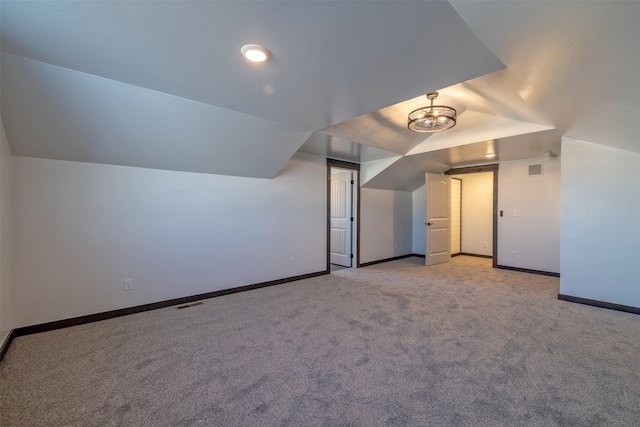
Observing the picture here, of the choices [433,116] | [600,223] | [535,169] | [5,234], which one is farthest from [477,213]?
[5,234]

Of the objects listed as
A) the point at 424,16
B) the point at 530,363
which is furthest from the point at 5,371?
the point at 530,363

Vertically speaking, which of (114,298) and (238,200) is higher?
(238,200)

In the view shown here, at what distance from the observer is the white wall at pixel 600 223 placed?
3.09 metres

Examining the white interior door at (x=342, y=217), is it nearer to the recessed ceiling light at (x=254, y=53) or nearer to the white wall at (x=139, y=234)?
the white wall at (x=139, y=234)

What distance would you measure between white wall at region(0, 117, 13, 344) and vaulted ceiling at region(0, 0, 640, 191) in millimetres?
194

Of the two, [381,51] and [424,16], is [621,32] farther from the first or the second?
[381,51]

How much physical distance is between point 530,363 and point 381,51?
2516 millimetres

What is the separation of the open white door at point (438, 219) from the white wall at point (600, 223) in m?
2.38

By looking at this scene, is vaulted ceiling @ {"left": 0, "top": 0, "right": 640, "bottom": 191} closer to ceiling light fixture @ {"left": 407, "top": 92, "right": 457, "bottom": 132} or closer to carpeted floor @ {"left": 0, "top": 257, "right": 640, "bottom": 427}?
ceiling light fixture @ {"left": 407, "top": 92, "right": 457, "bottom": 132}

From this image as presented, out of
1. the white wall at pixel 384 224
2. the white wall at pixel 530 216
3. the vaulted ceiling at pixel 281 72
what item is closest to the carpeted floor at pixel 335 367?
the vaulted ceiling at pixel 281 72

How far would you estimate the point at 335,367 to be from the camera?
1942mm

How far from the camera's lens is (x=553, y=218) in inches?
189

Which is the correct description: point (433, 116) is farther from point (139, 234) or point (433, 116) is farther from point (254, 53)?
point (139, 234)

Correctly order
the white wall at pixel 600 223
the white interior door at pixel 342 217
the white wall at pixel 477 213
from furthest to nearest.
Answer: the white wall at pixel 477 213, the white interior door at pixel 342 217, the white wall at pixel 600 223
